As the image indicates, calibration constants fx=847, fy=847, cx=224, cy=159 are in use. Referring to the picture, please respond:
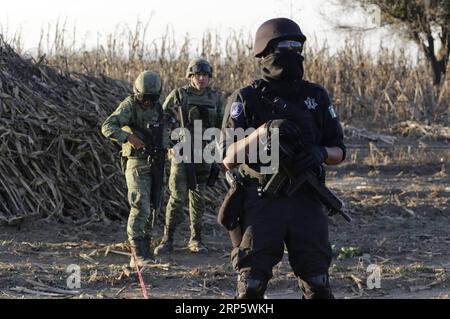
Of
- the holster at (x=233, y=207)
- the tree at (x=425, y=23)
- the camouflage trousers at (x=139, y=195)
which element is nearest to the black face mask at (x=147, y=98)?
the camouflage trousers at (x=139, y=195)

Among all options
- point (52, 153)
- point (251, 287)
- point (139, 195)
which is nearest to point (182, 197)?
point (139, 195)

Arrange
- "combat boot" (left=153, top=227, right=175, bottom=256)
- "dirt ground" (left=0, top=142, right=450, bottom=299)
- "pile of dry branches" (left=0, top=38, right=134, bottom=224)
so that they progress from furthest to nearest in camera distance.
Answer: "pile of dry branches" (left=0, top=38, right=134, bottom=224)
"combat boot" (left=153, top=227, right=175, bottom=256)
"dirt ground" (left=0, top=142, right=450, bottom=299)

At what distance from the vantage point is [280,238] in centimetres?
473

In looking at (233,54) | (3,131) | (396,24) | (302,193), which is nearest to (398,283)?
(302,193)

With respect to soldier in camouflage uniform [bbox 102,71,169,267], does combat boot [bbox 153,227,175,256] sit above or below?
below

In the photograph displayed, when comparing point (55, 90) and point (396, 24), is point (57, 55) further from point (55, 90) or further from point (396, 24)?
point (396, 24)

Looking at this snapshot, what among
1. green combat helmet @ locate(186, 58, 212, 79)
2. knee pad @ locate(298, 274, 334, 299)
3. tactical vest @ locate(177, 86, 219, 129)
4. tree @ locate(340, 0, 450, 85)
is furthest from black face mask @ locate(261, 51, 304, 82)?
tree @ locate(340, 0, 450, 85)

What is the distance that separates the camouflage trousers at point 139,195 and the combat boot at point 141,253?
5 centimetres

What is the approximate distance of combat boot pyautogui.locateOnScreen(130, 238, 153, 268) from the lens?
787 cm

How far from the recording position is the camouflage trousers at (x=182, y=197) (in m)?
8.55

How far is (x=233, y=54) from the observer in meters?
20.0

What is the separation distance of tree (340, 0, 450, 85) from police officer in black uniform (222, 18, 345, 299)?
17019 mm

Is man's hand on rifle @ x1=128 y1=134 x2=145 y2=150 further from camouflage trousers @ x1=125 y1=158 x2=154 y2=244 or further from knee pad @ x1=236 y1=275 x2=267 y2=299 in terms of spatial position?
knee pad @ x1=236 y1=275 x2=267 y2=299

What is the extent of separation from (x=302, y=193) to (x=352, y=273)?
124 inches
